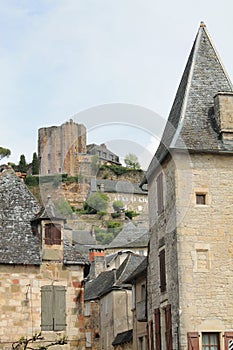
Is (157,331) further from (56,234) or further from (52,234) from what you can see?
(52,234)

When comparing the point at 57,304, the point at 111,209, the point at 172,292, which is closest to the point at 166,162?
the point at 172,292

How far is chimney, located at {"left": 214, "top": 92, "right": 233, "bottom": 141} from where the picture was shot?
29.8m

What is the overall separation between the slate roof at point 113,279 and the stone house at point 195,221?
13266 millimetres

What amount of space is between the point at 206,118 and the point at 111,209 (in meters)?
31.1

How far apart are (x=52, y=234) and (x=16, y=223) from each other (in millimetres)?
1618

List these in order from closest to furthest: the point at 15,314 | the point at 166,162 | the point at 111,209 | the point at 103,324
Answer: the point at 15,314, the point at 166,162, the point at 103,324, the point at 111,209

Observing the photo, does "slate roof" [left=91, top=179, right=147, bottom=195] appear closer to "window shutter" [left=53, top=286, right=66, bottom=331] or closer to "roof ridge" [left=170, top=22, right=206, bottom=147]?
"roof ridge" [left=170, top=22, right=206, bottom=147]

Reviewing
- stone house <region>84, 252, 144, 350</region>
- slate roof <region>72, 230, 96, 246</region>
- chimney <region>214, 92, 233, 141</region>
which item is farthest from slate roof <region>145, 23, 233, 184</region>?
stone house <region>84, 252, 144, 350</region>

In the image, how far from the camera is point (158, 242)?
31.4 m

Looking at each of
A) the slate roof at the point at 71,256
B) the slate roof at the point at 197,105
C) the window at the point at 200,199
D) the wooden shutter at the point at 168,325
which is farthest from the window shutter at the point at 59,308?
the slate roof at the point at 197,105

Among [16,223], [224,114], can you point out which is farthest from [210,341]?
[224,114]

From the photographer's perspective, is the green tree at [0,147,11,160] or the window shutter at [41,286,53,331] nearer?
the window shutter at [41,286,53,331]

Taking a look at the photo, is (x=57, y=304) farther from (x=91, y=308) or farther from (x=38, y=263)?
(x=91, y=308)

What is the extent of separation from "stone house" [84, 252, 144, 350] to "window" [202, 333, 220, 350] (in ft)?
43.2
